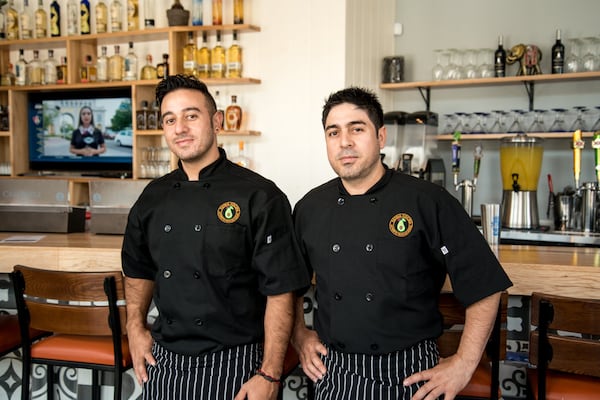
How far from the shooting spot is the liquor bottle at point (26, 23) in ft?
18.0

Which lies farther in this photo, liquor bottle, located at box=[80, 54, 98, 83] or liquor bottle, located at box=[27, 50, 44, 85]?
liquor bottle, located at box=[27, 50, 44, 85]

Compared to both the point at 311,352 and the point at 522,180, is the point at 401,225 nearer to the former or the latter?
the point at 311,352

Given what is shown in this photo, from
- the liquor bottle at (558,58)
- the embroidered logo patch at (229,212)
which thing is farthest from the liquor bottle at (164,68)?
the embroidered logo patch at (229,212)

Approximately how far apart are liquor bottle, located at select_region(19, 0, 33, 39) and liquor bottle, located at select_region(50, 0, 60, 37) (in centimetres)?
26

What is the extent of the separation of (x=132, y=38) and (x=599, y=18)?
138 inches

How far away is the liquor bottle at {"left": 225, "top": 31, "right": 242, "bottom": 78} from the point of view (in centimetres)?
485

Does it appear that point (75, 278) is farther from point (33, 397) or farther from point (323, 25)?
point (323, 25)

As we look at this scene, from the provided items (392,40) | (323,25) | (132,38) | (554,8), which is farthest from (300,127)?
(554,8)

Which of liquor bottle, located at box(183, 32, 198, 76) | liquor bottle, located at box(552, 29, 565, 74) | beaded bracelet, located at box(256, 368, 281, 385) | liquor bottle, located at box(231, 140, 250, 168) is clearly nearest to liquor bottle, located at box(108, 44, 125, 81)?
liquor bottle, located at box(183, 32, 198, 76)

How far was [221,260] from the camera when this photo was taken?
1878mm

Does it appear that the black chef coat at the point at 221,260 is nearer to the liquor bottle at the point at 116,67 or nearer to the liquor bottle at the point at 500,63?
the liquor bottle at the point at 500,63

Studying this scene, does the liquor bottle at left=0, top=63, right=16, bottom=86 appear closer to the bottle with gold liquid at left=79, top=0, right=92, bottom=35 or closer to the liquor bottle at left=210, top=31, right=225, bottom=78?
the bottle with gold liquid at left=79, top=0, right=92, bottom=35

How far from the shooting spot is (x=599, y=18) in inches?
180

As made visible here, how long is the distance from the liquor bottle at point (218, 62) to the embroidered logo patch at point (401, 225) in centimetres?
339
